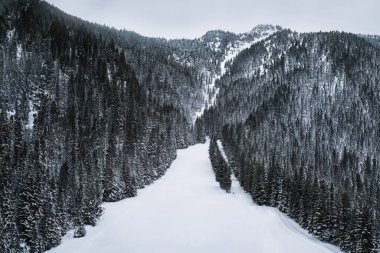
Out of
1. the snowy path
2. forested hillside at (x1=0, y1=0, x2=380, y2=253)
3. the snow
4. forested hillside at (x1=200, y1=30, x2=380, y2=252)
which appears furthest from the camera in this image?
the snow

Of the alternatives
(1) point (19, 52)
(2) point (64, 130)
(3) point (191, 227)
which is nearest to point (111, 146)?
(2) point (64, 130)

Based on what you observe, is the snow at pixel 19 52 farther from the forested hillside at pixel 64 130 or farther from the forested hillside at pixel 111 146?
the forested hillside at pixel 111 146

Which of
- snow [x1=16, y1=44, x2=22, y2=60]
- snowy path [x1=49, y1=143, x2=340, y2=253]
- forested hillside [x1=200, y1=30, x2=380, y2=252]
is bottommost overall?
snowy path [x1=49, y1=143, x2=340, y2=253]

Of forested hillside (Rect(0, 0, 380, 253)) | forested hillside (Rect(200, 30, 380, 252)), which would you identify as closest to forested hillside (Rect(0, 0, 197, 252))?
forested hillside (Rect(0, 0, 380, 253))

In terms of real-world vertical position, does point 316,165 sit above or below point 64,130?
below

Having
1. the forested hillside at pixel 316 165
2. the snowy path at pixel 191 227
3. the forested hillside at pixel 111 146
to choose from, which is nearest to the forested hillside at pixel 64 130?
the forested hillside at pixel 111 146

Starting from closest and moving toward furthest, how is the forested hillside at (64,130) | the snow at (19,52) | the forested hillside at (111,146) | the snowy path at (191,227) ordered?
the snowy path at (191,227) < the forested hillside at (64,130) < the forested hillside at (111,146) < the snow at (19,52)

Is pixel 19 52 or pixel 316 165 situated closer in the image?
pixel 316 165

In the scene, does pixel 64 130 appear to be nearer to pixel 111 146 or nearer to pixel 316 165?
pixel 111 146

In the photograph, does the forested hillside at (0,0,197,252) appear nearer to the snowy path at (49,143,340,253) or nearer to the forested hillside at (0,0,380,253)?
the forested hillside at (0,0,380,253)
